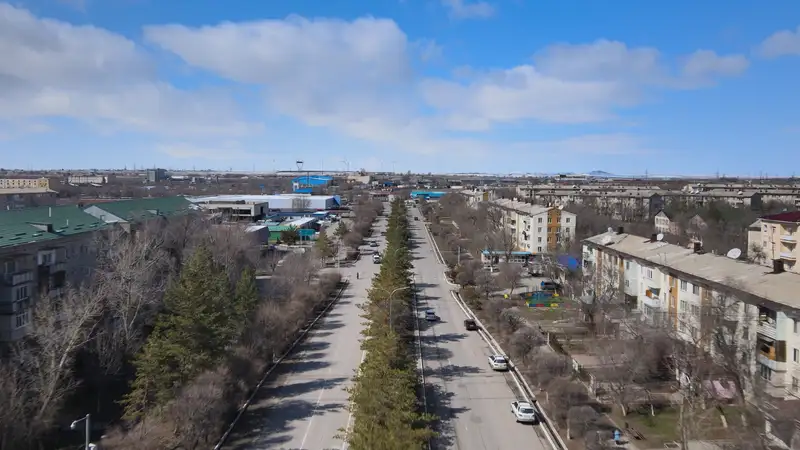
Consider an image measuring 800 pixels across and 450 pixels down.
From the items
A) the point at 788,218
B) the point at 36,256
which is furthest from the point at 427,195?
the point at 36,256

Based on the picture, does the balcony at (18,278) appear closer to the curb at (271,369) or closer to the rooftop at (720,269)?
the curb at (271,369)

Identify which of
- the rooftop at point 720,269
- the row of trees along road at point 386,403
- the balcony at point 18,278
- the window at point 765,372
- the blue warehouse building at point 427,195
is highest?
the blue warehouse building at point 427,195

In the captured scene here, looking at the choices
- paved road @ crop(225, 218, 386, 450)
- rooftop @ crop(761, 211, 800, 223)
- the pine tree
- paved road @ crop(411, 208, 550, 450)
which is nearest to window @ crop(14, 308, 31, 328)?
the pine tree

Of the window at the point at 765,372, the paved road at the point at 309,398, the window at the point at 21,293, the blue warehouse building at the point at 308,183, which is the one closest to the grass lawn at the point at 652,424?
the window at the point at 765,372

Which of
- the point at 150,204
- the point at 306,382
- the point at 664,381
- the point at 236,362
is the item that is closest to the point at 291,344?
the point at 306,382

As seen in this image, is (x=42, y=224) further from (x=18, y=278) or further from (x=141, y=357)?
(x=141, y=357)

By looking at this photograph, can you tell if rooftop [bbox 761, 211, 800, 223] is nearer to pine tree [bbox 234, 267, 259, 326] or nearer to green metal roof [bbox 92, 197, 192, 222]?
pine tree [bbox 234, 267, 259, 326]

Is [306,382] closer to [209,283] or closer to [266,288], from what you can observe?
[209,283]
